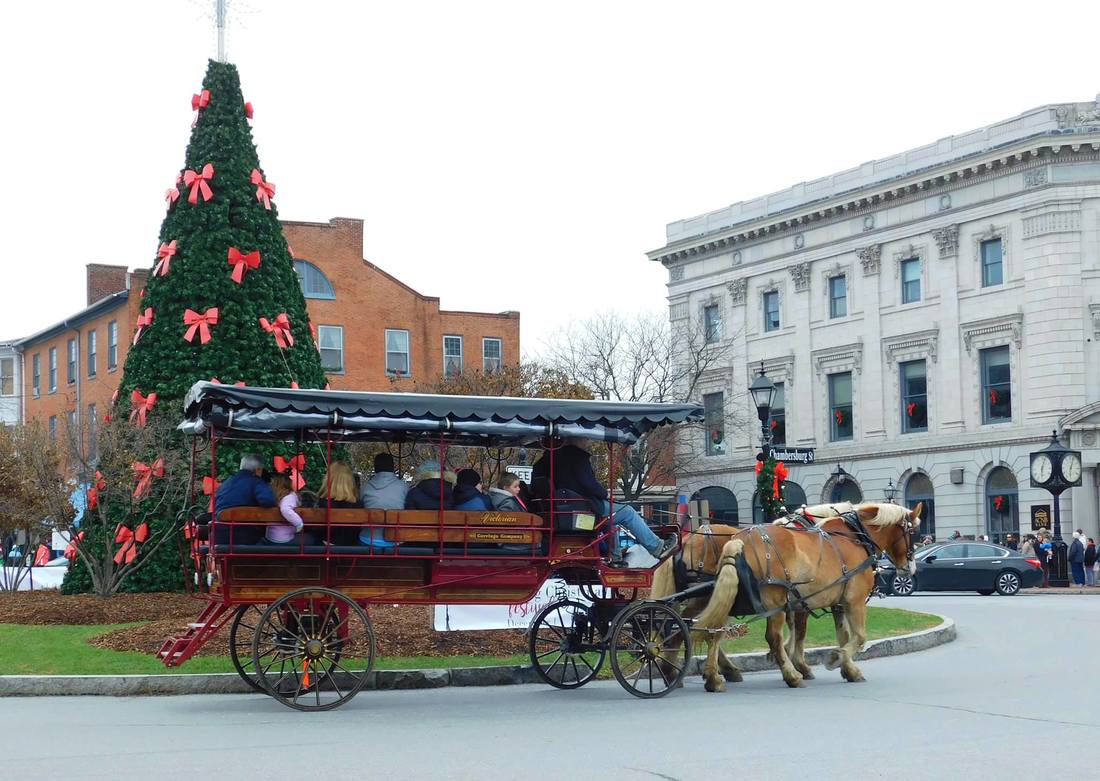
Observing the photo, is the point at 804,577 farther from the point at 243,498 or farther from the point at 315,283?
the point at 315,283

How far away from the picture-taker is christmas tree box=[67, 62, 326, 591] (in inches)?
797

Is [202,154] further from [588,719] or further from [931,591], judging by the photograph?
[931,591]

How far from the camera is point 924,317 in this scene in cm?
5388

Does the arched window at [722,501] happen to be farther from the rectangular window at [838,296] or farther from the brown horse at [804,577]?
the brown horse at [804,577]

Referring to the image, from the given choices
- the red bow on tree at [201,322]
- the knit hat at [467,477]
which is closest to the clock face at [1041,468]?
the red bow on tree at [201,322]

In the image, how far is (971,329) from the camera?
170 feet

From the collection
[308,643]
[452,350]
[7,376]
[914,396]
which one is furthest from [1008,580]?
[7,376]

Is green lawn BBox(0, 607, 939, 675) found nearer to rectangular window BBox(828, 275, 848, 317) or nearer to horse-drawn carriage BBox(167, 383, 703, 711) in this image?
horse-drawn carriage BBox(167, 383, 703, 711)

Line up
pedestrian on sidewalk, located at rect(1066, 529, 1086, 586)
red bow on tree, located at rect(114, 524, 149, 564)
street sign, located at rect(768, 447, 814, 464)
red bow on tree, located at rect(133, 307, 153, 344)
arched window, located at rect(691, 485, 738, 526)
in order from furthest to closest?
arched window, located at rect(691, 485, 738, 526) < pedestrian on sidewalk, located at rect(1066, 529, 1086, 586) < street sign, located at rect(768, 447, 814, 464) < red bow on tree, located at rect(133, 307, 153, 344) < red bow on tree, located at rect(114, 524, 149, 564)

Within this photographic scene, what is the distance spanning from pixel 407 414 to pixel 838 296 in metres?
47.5

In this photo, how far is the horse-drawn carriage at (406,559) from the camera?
12.5 metres

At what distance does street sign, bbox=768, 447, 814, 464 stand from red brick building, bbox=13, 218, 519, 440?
88.0ft

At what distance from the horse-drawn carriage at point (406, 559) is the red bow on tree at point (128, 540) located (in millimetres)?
6774

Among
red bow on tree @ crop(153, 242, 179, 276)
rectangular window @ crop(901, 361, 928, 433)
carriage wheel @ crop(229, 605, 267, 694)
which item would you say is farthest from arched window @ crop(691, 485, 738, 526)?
carriage wheel @ crop(229, 605, 267, 694)
